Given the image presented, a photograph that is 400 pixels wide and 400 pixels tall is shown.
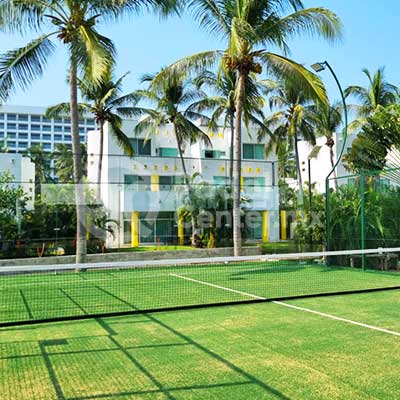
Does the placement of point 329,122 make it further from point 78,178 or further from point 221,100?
point 78,178

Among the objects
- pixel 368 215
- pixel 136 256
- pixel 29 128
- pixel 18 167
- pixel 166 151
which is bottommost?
pixel 136 256

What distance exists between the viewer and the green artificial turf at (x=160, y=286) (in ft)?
31.8

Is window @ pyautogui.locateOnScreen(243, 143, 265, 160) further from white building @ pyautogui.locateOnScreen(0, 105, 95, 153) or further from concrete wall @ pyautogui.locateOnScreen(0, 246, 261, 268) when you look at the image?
white building @ pyautogui.locateOnScreen(0, 105, 95, 153)

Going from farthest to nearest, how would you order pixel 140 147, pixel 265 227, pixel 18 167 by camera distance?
1. pixel 140 147
2. pixel 265 227
3. pixel 18 167

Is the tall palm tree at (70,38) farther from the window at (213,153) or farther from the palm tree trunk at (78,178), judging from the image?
the window at (213,153)

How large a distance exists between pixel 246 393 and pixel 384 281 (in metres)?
9.62

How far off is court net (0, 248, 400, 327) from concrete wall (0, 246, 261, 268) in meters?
1.07

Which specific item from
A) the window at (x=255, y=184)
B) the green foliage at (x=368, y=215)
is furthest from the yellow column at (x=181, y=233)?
the green foliage at (x=368, y=215)

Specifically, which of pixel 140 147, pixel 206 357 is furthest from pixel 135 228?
pixel 206 357

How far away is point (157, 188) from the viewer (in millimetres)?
21406

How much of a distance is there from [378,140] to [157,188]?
8981 mm

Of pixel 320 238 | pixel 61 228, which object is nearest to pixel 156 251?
pixel 61 228

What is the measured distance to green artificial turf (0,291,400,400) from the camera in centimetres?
482

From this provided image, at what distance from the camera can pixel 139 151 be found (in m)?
33.2
